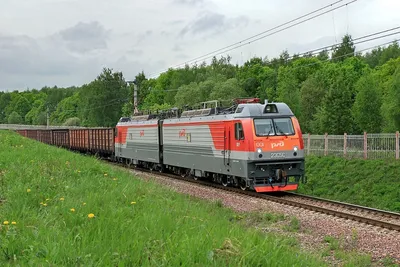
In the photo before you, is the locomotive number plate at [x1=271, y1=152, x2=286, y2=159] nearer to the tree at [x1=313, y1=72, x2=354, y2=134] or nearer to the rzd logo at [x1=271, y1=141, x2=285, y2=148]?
the rzd logo at [x1=271, y1=141, x2=285, y2=148]

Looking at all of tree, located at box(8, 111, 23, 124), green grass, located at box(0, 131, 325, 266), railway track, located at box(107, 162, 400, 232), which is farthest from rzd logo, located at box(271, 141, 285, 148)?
tree, located at box(8, 111, 23, 124)

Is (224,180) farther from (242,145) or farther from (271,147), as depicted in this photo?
(271,147)

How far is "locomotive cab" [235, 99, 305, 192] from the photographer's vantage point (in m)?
16.0

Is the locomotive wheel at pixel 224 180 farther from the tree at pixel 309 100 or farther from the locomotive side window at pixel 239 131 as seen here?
the tree at pixel 309 100

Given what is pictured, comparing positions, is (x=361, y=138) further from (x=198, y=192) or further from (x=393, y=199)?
(x=198, y=192)

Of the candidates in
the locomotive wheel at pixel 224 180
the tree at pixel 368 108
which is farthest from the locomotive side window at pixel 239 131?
the tree at pixel 368 108

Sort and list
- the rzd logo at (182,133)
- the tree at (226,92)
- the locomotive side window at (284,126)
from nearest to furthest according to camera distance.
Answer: the locomotive side window at (284,126) < the rzd logo at (182,133) < the tree at (226,92)

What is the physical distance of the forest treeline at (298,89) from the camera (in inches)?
1577

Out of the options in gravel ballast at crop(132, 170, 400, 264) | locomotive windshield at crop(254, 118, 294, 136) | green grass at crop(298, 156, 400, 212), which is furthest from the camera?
green grass at crop(298, 156, 400, 212)

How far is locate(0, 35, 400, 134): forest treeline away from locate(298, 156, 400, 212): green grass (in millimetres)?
5927

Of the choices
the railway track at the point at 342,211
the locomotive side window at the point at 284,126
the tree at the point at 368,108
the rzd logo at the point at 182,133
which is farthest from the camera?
the tree at the point at 368,108

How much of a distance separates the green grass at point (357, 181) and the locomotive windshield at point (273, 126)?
499 cm

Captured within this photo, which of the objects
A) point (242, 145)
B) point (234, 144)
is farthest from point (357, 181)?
point (242, 145)

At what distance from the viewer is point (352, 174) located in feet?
74.3
